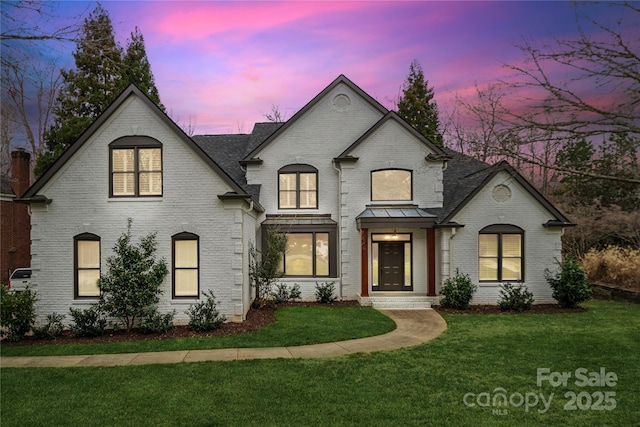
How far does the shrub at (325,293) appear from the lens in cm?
1698

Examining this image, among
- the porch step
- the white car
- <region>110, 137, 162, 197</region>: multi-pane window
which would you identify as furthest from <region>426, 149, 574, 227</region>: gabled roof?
the white car

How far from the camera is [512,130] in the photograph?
4.85m

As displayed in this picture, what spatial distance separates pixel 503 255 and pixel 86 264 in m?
16.5

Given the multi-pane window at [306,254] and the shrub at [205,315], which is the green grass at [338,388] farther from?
the multi-pane window at [306,254]

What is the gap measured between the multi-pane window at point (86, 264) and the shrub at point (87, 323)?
93 cm

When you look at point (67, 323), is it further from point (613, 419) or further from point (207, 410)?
point (613, 419)

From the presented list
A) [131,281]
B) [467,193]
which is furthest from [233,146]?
[467,193]

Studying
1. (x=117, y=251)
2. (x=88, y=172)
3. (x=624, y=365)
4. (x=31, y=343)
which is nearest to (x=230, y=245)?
(x=117, y=251)

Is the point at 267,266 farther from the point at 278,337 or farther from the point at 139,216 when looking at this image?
the point at 139,216

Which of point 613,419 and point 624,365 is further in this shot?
point 624,365

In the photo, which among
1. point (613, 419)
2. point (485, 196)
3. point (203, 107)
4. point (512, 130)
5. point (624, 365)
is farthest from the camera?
point (203, 107)

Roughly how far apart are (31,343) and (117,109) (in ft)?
25.5

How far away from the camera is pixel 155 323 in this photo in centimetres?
1184

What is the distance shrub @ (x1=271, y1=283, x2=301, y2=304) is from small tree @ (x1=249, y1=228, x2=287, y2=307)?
34.1 inches
